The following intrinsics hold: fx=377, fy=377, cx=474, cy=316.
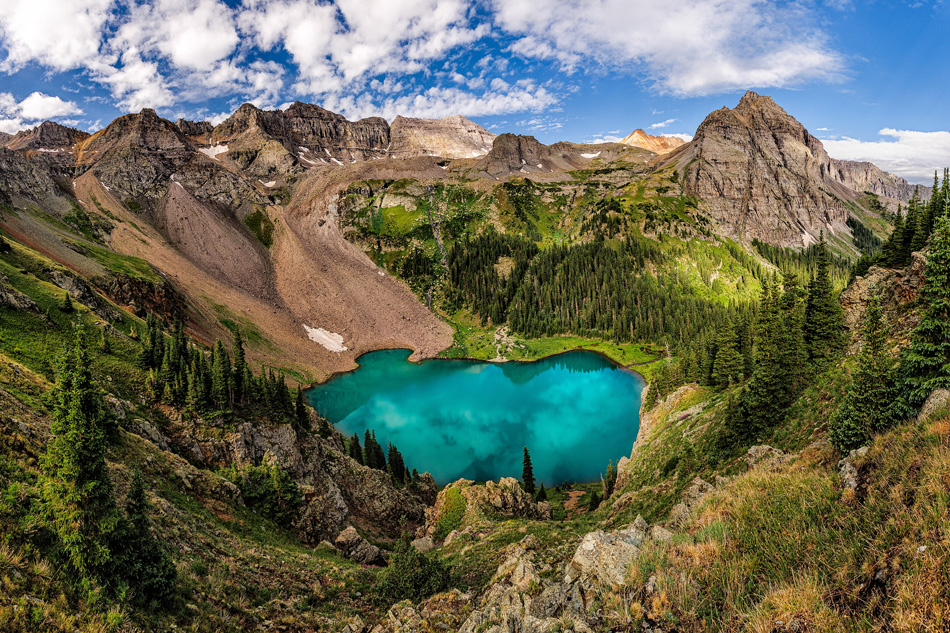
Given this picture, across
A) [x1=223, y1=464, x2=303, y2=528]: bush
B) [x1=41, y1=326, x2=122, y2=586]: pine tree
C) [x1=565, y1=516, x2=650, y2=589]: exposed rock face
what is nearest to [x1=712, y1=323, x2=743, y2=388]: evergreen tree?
[x1=565, y1=516, x2=650, y2=589]: exposed rock face

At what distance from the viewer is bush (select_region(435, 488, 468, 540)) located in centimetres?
2842

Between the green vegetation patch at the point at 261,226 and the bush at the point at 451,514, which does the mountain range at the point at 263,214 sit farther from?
the bush at the point at 451,514

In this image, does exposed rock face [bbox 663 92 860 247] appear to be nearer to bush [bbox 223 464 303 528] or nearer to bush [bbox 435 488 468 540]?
bush [bbox 435 488 468 540]

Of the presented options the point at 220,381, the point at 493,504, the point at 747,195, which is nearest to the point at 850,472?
the point at 493,504

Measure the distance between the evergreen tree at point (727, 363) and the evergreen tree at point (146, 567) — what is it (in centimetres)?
4394

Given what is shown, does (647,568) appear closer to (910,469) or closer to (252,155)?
(910,469)

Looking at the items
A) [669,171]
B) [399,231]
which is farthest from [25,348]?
[669,171]

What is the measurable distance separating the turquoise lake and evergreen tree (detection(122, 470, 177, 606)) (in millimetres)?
40943

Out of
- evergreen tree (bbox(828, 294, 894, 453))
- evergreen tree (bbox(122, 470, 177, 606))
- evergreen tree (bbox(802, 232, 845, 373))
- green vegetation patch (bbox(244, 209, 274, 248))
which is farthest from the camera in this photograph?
green vegetation patch (bbox(244, 209, 274, 248))

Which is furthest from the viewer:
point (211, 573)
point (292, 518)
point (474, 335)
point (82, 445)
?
point (474, 335)

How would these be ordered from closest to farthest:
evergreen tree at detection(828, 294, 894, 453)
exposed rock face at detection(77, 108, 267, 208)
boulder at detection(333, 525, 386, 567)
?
1. evergreen tree at detection(828, 294, 894, 453)
2. boulder at detection(333, 525, 386, 567)
3. exposed rock face at detection(77, 108, 267, 208)

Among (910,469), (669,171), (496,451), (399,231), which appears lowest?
(496,451)

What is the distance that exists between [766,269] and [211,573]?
187 m

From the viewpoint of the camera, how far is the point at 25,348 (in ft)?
84.9
